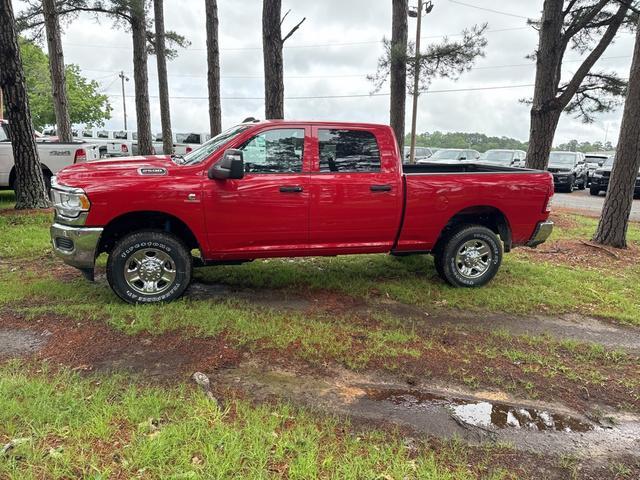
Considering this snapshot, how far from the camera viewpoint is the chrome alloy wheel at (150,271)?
15.5ft

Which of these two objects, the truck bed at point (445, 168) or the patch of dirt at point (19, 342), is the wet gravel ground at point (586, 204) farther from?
the patch of dirt at point (19, 342)

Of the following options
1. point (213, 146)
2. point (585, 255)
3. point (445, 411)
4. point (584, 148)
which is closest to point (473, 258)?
point (445, 411)

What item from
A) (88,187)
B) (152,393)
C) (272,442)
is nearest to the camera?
(272,442)

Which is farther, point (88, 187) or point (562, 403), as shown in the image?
point (88, 187)

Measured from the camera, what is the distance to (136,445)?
2.59 metres

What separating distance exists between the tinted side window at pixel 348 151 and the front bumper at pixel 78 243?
7.88 ft

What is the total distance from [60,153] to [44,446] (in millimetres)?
9504

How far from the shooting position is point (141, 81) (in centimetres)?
1602

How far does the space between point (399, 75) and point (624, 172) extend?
600 cm

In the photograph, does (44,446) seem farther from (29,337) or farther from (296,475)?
(29,337)

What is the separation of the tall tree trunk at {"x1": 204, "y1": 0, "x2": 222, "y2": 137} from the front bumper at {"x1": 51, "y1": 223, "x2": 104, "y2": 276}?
12.4 meters

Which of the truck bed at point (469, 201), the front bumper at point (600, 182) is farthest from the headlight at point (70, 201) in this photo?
the front bumper at point (600, 182)

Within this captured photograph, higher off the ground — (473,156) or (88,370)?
(473,156)

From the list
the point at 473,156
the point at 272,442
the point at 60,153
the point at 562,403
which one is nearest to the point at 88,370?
the point at 272,442
